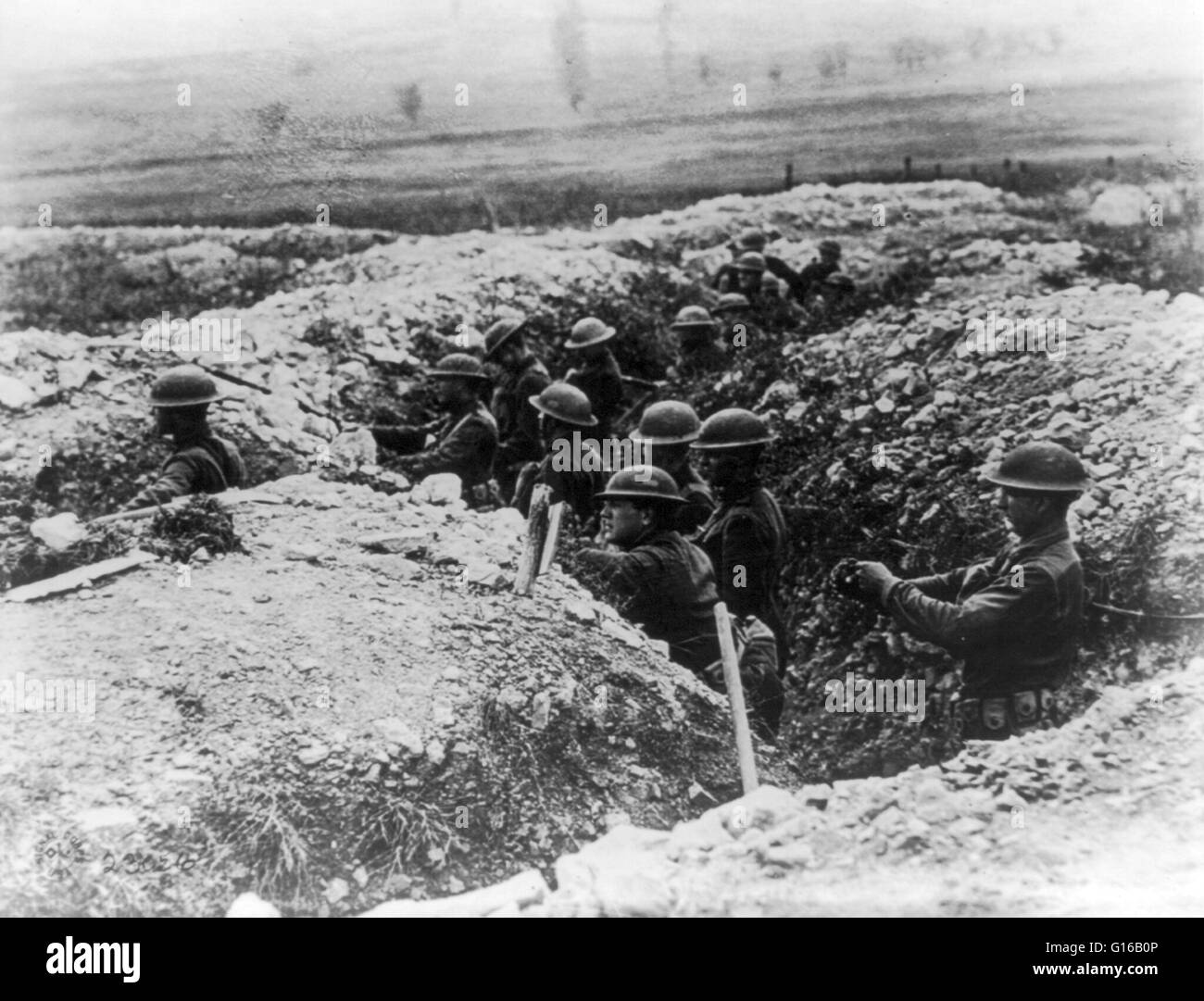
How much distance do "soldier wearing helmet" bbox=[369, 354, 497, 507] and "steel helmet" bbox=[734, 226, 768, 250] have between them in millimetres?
2130

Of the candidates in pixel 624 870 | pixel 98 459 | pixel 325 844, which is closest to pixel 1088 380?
pixel 624 870

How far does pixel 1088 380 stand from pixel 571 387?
3.26 metres

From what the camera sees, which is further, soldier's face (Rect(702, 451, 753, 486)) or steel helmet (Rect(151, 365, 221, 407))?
steel helmet (Rect(151, 365, 221, 407))

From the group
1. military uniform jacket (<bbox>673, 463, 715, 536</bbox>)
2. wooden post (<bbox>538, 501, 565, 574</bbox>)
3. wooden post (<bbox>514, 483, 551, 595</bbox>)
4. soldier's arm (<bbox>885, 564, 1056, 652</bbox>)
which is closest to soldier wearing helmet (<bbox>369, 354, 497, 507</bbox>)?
wooden post (<bbox>514, 483, 551, 595</bbox>)

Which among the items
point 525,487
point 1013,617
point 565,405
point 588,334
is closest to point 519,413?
point 565,405

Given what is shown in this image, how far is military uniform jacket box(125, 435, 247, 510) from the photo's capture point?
7230 mm

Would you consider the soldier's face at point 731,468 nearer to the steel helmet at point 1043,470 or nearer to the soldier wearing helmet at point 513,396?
the soldier wearing helmet at point 513,396

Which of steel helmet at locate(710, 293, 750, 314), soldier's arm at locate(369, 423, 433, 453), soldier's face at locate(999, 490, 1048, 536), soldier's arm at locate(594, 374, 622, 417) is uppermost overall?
steel helmet at locate(710, 293, 750, 314)

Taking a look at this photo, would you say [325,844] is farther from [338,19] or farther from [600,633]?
[338,19]

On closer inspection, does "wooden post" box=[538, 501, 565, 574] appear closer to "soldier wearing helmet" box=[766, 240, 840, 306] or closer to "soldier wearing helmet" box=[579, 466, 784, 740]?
"soldier wearing helmet" box=[579, 466, 784, 740]

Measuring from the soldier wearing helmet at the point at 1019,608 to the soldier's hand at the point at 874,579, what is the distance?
13 millimetres

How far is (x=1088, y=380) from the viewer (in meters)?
7.35

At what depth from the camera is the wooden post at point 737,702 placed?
21.7 feet
